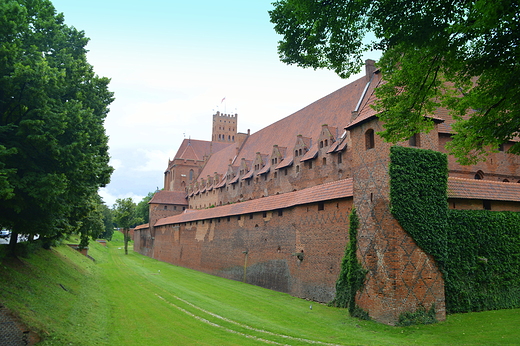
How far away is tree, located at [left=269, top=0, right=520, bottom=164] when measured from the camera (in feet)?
30.9

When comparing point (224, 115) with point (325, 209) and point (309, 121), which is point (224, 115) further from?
point (325, 209)

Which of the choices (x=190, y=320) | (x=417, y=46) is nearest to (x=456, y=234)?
(x=417, y=46)

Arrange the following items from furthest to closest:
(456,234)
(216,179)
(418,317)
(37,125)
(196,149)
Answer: (196,149), (216,179), (456,234), (418,317), (37,125)

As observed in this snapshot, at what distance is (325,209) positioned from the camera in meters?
22.6

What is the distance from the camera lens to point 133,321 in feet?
53.7

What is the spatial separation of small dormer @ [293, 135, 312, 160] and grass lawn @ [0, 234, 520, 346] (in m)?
16.0

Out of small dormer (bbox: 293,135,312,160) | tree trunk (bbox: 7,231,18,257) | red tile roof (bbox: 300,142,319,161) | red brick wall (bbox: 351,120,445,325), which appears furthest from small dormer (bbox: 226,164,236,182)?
red brick wall (bbox: 351,120,445,325)

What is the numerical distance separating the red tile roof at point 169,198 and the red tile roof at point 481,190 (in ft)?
174

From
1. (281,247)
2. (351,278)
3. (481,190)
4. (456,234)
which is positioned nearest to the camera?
(351,278)

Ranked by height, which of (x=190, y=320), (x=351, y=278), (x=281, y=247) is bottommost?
(x=190, y=320)

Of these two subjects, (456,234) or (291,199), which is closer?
(456,234)

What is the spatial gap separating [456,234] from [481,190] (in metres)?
3.06

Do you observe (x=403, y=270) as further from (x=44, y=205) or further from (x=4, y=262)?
(x=4, y=262)

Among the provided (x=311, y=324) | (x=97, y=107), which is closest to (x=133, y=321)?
(x=311, y=324)
